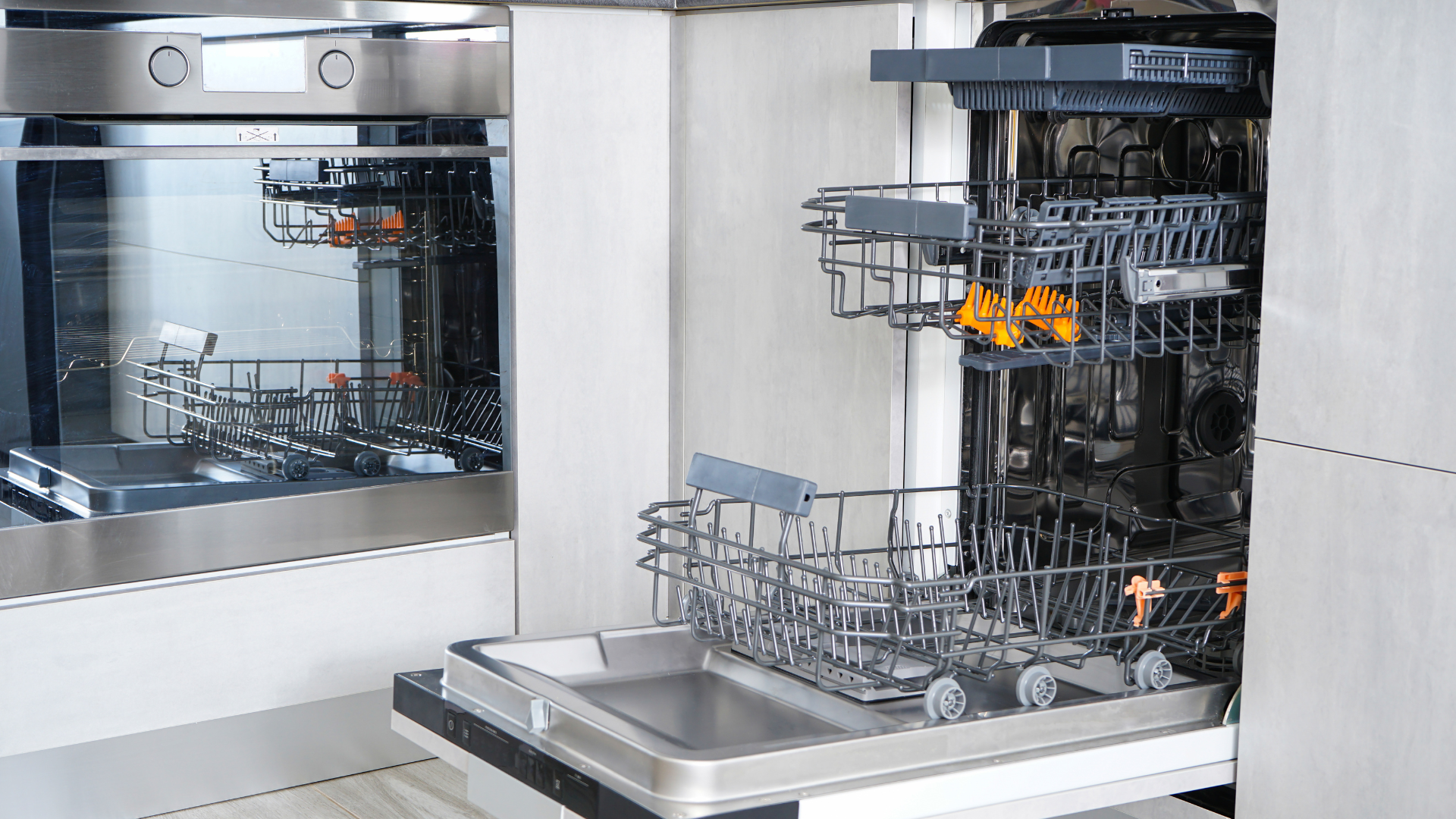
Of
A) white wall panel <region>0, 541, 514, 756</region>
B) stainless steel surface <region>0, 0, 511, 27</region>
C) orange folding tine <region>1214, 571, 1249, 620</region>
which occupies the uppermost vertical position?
stainless steel surface <region>0, 0, 511, 27</region>

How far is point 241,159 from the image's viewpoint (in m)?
1.71

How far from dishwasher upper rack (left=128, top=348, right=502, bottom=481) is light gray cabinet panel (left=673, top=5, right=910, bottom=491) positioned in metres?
0.31

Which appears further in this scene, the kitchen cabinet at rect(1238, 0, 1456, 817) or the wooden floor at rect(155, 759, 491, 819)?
the wooden floor at rect(155, 759, 491, 819)

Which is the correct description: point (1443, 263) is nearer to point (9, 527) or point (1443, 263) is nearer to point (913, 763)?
point (913, 763)

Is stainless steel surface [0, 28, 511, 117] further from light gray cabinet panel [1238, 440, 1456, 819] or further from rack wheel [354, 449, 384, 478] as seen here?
light gray cabinet panel [1238, 440, 1456, 819]

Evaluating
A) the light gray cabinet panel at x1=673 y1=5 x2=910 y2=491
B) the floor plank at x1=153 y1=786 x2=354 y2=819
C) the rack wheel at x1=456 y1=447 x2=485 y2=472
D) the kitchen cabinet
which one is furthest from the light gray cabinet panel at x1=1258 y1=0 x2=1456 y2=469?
the floor plank at x1=153 y1=786 x2=354 y2=819

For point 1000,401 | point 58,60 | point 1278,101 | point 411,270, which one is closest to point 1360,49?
point 1278,101

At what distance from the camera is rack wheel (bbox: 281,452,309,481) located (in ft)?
5.90

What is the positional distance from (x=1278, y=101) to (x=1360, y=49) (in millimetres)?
76

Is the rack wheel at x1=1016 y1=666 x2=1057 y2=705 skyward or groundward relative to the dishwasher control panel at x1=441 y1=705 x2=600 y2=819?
skyward

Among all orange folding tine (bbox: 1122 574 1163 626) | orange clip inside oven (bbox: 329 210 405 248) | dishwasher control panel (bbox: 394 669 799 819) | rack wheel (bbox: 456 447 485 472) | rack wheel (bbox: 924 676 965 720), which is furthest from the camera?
rack wheel (bbox: 456 447 485 472)

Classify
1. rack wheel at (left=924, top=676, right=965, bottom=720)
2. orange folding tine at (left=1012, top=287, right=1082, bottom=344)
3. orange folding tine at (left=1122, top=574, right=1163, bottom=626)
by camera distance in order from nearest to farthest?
1. rack wheel at (left=924, top=676, right=965, bottom=720)
2. orange folding tine at (left=1122, top=574, right=1163, bottom=626)
3. orange folding tine at (left=1012, top=287, right=1082, bottom=344)

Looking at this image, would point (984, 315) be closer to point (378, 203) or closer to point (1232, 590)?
point (1232, 590)

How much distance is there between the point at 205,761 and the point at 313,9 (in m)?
0.98
